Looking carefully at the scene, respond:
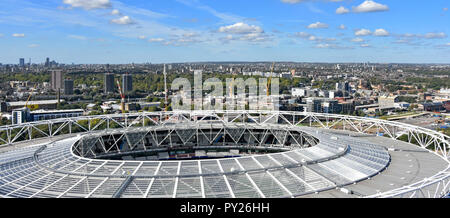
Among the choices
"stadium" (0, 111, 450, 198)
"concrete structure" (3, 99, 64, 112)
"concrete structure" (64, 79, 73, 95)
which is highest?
"concrete structure" (64, 79, 73, 95)

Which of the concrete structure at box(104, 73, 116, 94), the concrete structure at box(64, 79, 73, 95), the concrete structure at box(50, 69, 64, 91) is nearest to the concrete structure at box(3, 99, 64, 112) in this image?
the concrete structure at box(64, 79, 73, 95)

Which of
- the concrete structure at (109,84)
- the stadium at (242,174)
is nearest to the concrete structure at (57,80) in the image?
the concrete structure at (109,84)

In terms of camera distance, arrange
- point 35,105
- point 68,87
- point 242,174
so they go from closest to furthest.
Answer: point 242,174 < point 35,105 < point 68,87

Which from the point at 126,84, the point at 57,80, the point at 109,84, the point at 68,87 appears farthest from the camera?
the point at 57,80

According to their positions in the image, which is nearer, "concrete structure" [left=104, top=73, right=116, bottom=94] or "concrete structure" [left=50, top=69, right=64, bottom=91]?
"concrete structure" [left=50, top=69, right=64, bottom=91]

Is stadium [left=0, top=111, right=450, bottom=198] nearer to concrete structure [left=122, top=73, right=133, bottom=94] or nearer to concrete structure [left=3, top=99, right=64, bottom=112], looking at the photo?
concrete structure [left=3, top=99, right=64, bottom=112]

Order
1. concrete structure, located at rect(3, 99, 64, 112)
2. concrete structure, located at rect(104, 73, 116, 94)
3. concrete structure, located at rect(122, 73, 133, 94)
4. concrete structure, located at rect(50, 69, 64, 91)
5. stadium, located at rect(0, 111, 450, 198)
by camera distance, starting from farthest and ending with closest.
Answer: concrete structure, located at rect(104, 73, 116, 94), concrete structure, located at rect(50, 69, 64, 91), concrete structure, located at rect(122, 73, 133, 94), concrete structure, located at rect(3, 99, 64, 112), stadium, located at rect(0, 111, 450, 198)

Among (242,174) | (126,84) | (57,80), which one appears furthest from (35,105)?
(242,174)

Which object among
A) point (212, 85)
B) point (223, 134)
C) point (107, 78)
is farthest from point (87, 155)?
point (107, 78)

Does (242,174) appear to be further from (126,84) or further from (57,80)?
(57,80)

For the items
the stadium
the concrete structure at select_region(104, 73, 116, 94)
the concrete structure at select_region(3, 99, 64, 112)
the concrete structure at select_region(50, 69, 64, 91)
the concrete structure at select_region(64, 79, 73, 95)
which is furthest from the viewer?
the concrete structure at select_region(104, 73, 116, 94)

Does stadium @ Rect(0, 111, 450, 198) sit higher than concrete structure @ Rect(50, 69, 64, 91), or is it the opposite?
concrete structure @ Rect(50, 69, 64, 91)
